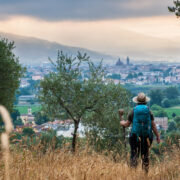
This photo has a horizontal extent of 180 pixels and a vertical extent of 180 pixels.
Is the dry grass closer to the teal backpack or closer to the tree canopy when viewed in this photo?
the teal backpack

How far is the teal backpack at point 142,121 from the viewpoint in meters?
5.21

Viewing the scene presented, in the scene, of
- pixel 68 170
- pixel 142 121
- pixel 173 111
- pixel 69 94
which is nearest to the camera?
pixel 68 170

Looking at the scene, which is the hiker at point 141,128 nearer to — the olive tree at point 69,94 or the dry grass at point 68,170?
the dry grass at point 68,170

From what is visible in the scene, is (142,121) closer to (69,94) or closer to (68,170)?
(68,170)

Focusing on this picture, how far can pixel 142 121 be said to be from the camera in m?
5.22

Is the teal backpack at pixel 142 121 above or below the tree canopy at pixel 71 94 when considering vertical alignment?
above

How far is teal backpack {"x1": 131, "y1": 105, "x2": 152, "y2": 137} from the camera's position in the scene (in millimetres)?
5211

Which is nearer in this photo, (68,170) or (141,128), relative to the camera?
(68,170)

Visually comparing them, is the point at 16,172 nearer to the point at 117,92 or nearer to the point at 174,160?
the point at 174,160

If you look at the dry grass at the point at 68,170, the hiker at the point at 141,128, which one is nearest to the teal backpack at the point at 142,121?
the hiker at the point at 141,128

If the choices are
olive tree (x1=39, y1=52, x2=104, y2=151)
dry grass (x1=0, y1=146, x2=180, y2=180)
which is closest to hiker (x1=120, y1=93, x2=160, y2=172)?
dry grass (x1=0, y1=146, x2=180, y2=180)

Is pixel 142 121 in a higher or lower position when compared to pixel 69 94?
higher

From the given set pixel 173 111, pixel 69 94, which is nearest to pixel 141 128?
pixel 69 94

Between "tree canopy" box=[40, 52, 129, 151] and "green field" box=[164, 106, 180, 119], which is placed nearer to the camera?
"tree canopy" box=[40, 52, 129, 151]
